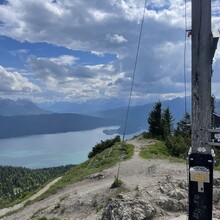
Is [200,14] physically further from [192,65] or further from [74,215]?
[74,215]

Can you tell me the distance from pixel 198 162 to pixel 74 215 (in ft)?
38.7

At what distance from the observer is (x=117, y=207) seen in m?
12.9

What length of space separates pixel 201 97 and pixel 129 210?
315 inches

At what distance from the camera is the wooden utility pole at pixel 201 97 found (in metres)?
5.46

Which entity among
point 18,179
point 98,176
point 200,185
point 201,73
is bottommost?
point 18,179

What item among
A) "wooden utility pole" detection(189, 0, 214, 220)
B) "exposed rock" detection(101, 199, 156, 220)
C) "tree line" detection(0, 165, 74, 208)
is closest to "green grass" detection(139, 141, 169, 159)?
"exposed rock" detection(101, 199, 156, 220)

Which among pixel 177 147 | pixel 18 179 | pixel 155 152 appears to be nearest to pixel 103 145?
pixel 177 147

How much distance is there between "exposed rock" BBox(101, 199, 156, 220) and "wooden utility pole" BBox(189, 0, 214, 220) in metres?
7.00

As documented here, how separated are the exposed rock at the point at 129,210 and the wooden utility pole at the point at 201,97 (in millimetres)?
7002

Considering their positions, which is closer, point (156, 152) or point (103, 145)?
point (156, 152)

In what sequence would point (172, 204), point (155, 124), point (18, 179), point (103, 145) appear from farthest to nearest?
point (18, 179) < point (103, 145) < point (155, 124) < point (172, 204)

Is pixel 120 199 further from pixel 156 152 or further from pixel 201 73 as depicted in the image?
pixel 156 152

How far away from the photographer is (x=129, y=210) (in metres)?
12.6

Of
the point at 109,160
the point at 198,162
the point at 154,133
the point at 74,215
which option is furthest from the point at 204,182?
the point at 154,133
